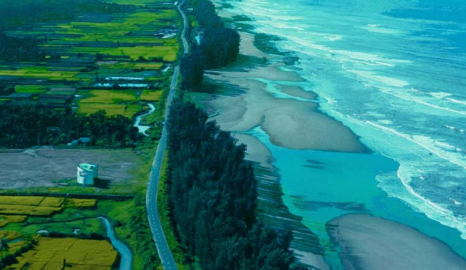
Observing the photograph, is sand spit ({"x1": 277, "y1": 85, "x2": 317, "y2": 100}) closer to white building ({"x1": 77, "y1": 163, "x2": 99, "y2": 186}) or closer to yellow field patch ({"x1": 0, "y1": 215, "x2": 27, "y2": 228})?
white building ({"x1": 77, "y1": 163, "x2": 99, "y2": 186})

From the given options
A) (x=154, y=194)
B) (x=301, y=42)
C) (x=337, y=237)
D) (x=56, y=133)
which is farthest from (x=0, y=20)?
(x=337, y=237)

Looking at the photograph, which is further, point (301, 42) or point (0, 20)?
point (0, 20)

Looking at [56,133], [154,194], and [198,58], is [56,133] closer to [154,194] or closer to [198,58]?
[154,194]

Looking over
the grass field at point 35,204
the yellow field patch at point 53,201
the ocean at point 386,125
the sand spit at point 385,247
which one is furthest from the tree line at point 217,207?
the yellow field patch at point 53,201

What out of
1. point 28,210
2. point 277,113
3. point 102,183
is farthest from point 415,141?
point 28,210

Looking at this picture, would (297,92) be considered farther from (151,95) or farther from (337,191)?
(337,191)
